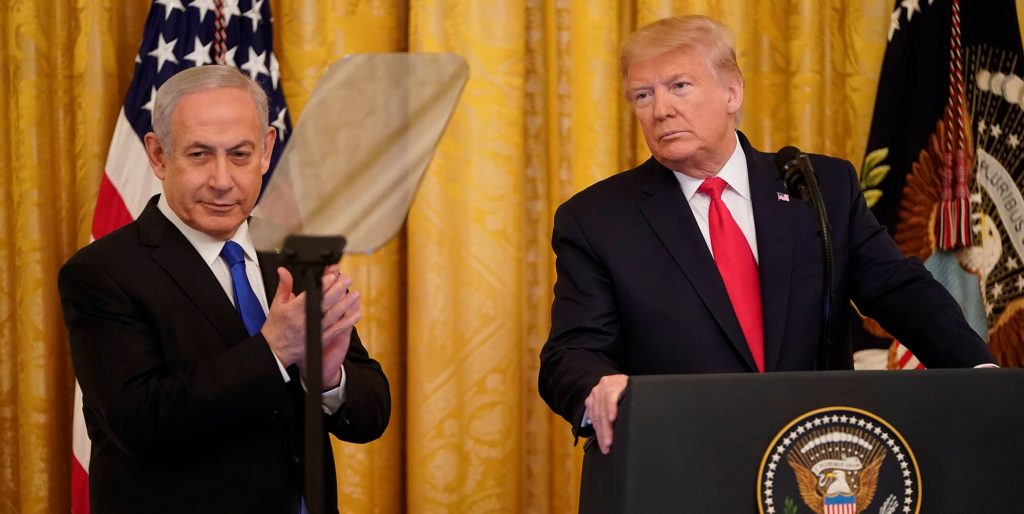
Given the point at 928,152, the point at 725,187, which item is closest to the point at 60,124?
the point at 725,187

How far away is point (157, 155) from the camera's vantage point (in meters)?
Answer: 2.07

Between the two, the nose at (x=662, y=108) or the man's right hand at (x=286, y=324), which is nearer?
the man's right hand at (x=286, y=324)

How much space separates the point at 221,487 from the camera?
1.93m

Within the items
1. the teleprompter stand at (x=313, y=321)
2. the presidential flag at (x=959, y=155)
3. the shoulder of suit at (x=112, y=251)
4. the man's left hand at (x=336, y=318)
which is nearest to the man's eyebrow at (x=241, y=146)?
the shoulder of suit at (x=112, y=251)

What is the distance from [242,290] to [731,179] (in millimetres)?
1112

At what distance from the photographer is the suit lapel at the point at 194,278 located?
1.97 m

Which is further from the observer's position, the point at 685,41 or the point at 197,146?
the point at 685,41

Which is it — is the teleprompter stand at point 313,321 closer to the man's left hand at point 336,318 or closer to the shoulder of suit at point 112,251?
the man's left hand at point 336,318

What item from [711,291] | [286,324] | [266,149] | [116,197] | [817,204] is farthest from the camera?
[116,197]

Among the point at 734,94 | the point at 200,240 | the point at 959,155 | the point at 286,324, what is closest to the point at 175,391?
the point at 286,324

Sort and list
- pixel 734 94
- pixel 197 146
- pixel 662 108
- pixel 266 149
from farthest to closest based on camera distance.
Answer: pixel 734 94 < pixel 662 108 < pixel 266 149 < pixel 197 146

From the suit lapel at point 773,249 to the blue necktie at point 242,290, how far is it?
3.40ft

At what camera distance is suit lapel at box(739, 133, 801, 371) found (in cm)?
222

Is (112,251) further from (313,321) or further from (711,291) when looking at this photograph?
(711,291)
